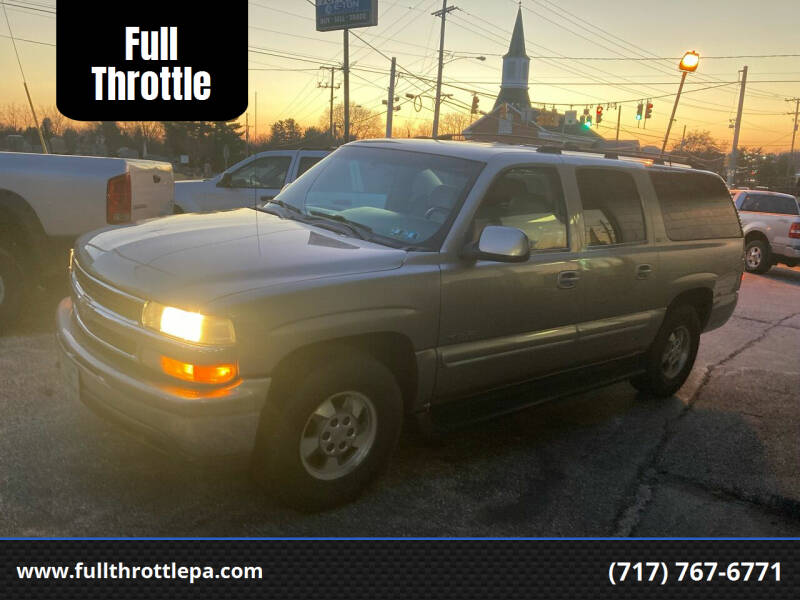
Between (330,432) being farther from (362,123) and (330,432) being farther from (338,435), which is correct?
(362,123)

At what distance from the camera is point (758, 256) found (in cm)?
1587

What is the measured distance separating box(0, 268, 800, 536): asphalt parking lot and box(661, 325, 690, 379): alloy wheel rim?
0.26 m

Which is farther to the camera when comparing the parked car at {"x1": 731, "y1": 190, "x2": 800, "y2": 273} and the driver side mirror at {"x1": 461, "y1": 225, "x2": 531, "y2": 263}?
the parked car at {"x1": 731, "y1": 190, "x2": 800, "y2": 273}

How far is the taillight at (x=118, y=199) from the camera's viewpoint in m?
6.40

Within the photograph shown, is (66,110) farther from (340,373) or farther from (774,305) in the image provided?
(774,305)

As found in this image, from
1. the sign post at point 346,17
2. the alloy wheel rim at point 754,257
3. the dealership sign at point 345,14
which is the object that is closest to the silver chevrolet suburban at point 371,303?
the alloy wheel rim at point 754,257

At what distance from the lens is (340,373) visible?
11.3 ft

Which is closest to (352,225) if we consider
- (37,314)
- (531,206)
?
(531,206)

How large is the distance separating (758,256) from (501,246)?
1399 cm

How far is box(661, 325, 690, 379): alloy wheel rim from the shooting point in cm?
585

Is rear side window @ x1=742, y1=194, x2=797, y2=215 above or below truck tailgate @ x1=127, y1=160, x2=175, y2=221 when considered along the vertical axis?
below

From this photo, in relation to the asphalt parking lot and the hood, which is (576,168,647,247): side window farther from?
the hood
